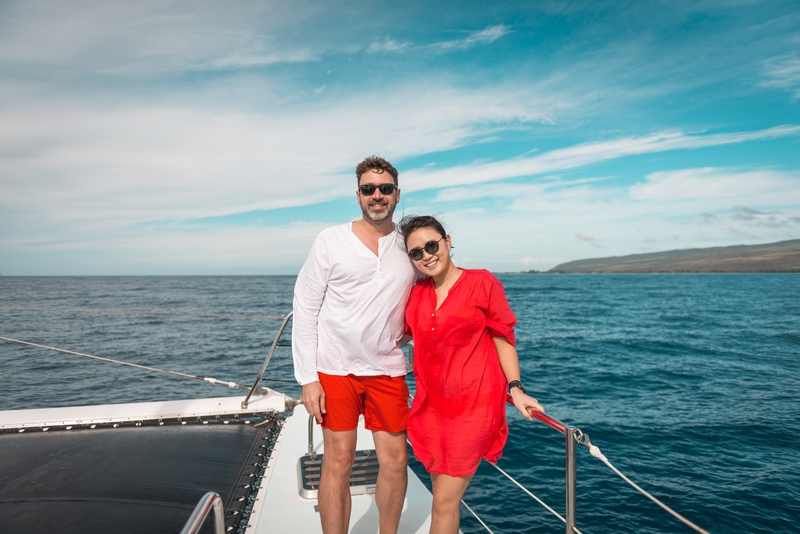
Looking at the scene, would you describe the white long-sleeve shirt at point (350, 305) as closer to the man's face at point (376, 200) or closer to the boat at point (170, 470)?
the man's face at point (376, 200)

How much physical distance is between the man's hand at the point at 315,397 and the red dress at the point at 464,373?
0.53 meters

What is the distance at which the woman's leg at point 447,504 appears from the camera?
2.10 m

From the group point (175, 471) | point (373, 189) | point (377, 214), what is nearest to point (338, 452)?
point (377, 214)

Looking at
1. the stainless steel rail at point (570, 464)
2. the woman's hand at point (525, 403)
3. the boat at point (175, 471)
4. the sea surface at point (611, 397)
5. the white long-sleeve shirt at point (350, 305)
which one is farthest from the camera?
the sea surface at point (611, 397)

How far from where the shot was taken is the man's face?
2348 millimetres

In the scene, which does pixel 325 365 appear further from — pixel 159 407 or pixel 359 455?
pixel 159 407

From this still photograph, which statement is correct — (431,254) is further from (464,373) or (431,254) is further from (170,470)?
(170,470)

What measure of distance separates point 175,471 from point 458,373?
97.9 inches

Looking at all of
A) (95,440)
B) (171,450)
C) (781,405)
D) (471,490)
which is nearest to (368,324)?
(171,450)

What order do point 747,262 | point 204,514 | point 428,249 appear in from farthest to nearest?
point 747,262 < point 428,249 < point 204,514

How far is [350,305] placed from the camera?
7.65 ft

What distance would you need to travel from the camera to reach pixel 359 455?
3809mm

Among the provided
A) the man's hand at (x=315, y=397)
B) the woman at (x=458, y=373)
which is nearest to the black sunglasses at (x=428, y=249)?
the woman at (x=458, y=373)

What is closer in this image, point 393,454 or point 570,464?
point 570,464
